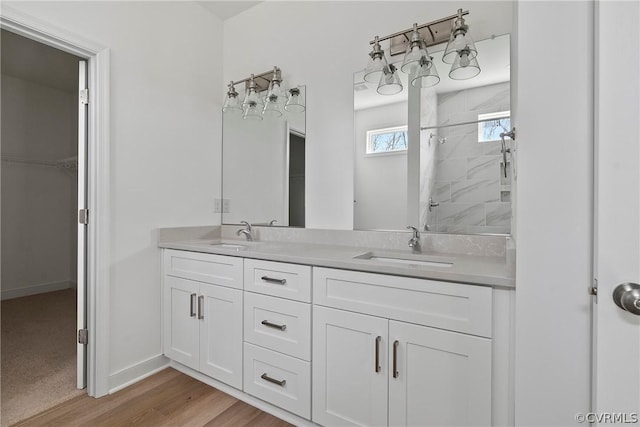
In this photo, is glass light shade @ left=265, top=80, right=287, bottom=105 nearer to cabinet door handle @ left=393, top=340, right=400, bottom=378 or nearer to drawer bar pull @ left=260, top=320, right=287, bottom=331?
drawer bar pull @ left=260, top=320, right=287, bottom=331

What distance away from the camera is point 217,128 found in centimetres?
259

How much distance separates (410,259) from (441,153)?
62 centimetres

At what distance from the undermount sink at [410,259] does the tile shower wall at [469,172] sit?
238 millimetres

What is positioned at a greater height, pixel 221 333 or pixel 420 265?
pixel 420 265

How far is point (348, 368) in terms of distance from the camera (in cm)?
137

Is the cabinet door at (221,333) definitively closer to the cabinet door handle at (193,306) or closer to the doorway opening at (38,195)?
the cabinet door handle at (193,306)

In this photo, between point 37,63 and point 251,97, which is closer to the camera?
point 251,97

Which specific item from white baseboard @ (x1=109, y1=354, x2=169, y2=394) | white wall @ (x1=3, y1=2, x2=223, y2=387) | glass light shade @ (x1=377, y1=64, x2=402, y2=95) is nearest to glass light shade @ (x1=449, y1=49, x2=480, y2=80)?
glass light shade @ (x1=377, y1=64, x2=402, y2=95)

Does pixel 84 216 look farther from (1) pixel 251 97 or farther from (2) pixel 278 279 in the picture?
(1) pixel 251 97

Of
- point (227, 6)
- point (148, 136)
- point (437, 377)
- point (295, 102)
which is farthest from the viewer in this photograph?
point (227, 6)

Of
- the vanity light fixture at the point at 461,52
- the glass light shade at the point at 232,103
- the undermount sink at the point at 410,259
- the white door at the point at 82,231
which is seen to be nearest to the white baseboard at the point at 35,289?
the white door at the point at 82,231

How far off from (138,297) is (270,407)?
108 cm

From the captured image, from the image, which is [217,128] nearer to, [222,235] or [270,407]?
[222,235]

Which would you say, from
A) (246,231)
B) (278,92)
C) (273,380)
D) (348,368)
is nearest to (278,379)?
(273,380)
